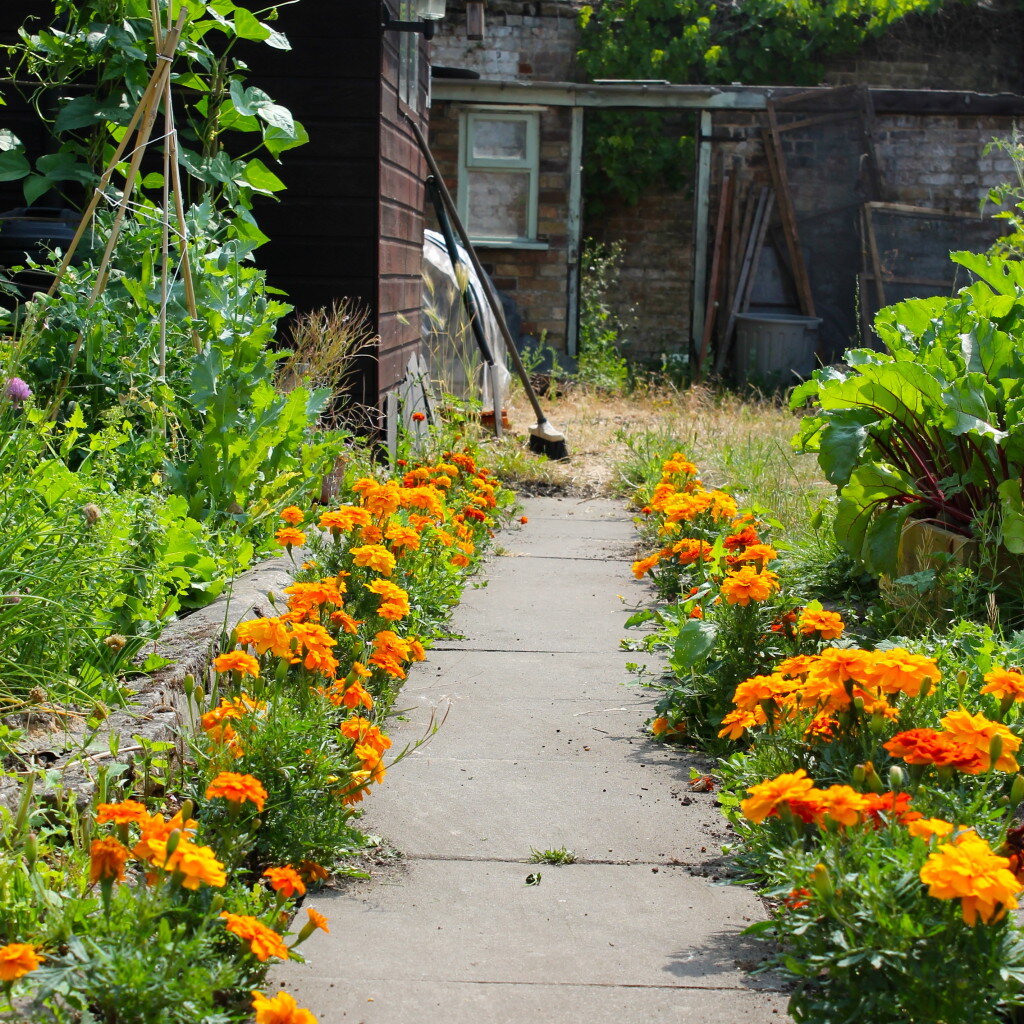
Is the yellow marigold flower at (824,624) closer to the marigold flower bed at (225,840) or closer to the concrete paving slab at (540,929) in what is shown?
the concrete paving slab at (540,929)

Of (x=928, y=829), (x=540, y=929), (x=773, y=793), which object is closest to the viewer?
(x=928, y=829)

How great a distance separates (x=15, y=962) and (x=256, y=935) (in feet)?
1.02

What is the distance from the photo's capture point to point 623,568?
17.4 ft

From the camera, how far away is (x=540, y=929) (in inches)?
83.7

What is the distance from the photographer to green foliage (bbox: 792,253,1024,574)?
3.50 m

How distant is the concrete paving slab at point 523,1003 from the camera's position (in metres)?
1.83

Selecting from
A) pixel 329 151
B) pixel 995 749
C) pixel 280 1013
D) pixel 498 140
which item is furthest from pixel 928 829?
pixel 498 140

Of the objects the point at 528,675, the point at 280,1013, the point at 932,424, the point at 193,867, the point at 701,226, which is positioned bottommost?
the point at 528,675

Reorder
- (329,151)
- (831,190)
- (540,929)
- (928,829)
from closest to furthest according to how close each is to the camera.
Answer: (928,829), (540,929), (329,151), (831,190)

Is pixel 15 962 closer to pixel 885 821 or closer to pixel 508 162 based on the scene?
pixel 885 821

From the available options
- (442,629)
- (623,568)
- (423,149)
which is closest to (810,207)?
(423,149)

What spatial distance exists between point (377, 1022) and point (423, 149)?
20.9 feet

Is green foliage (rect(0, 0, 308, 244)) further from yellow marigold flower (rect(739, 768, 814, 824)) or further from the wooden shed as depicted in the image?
yellow marigold flower (rect(739, 768, 814, 824))

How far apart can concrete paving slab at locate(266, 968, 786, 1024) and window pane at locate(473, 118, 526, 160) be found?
38.1ft
